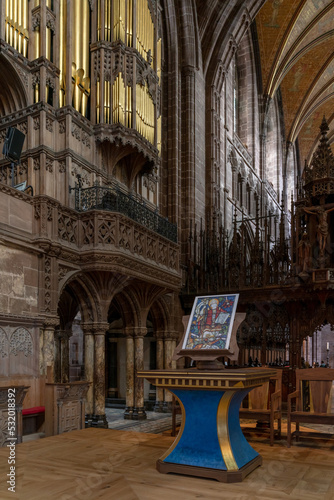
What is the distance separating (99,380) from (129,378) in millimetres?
1673

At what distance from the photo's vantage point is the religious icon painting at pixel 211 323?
17.6 ft

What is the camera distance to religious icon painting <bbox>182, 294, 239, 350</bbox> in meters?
5.37

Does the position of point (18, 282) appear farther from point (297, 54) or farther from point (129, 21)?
point (297, 54)

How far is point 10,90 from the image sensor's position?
1045cm

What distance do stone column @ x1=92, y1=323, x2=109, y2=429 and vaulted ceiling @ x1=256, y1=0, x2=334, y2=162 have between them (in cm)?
1716

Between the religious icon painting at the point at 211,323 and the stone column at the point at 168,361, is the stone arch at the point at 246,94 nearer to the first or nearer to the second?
the stone column at the point at 168,361

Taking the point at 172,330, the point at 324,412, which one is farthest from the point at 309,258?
the point at 324,412

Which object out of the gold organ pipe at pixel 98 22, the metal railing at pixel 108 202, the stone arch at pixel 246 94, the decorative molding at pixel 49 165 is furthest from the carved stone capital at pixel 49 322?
the stone arch at pixel 246 94

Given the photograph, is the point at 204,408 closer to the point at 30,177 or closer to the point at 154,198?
the point at 30,177

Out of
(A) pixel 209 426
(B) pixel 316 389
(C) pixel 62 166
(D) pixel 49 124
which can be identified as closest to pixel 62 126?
(D) pixel 49 124

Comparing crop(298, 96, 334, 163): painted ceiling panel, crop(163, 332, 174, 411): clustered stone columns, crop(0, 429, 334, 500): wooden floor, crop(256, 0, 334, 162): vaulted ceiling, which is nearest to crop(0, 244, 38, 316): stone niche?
crop(0, 429, 334, 500): wooden floor

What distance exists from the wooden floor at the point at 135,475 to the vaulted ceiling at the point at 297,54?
20.0 meters

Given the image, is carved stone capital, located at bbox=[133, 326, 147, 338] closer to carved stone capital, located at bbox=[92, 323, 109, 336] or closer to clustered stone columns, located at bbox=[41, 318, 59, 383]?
carved stone capital, located at bbox=[92, 323, 109, 336]

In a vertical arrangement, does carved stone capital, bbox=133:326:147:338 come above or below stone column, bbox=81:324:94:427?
above
